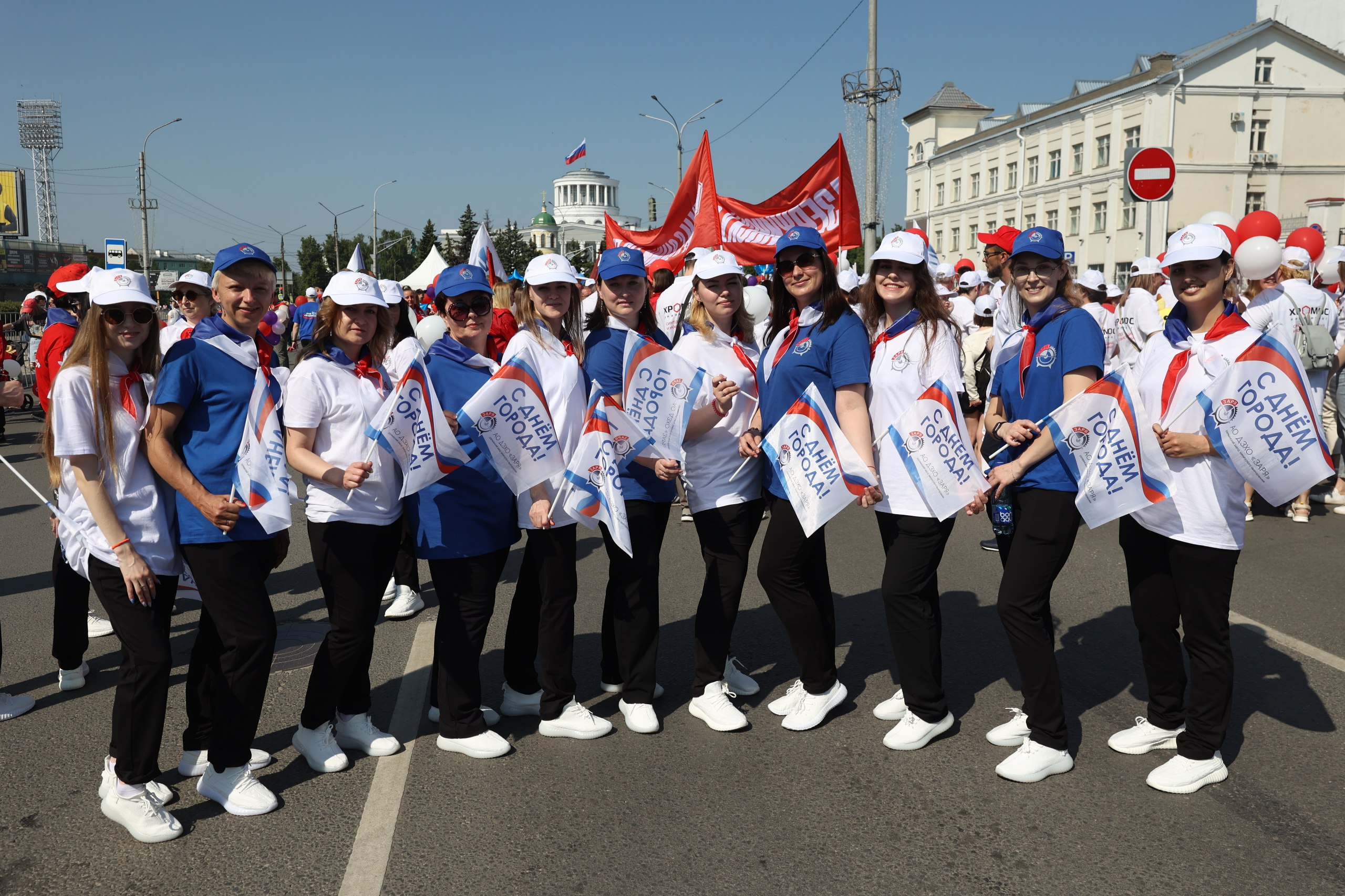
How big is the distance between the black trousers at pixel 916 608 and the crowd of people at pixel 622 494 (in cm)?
1

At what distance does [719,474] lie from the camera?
14.2 ft

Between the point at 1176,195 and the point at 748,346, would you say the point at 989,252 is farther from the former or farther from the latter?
the point at 1176,195

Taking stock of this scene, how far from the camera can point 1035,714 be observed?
3867 millimetres

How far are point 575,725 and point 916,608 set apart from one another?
1494 mm

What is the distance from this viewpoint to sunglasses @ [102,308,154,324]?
136 inches

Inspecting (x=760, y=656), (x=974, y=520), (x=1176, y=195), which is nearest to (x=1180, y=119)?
(x=1176, y=195)

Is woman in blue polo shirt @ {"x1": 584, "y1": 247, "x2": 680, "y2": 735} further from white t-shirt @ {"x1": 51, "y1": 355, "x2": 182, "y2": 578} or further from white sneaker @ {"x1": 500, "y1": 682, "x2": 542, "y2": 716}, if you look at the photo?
white t-shirt @ {"x1": 51, "y1": 355, "x2": 182, "y2": 578}

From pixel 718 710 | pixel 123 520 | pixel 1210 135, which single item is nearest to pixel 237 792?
pixel 123 520

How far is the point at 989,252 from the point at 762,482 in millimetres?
3517

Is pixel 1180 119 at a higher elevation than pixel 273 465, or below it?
higher

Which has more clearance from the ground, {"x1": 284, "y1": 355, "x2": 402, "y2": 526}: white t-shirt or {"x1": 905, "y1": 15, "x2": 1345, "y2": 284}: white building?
{"x1": 905, "y1": 15, "x2": 1345, "y2": 284}: white building

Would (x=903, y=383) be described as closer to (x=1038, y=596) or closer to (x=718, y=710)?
(x=1038, y=596)

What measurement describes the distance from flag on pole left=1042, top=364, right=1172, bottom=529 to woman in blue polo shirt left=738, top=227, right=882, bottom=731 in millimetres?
740

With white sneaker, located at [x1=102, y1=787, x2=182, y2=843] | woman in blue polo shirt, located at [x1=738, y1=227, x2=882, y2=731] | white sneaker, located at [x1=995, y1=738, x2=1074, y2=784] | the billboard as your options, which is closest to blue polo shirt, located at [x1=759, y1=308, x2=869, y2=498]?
woman in blue polo shirt, located at [x1=738, y1=227, x2=882, y2=731]
